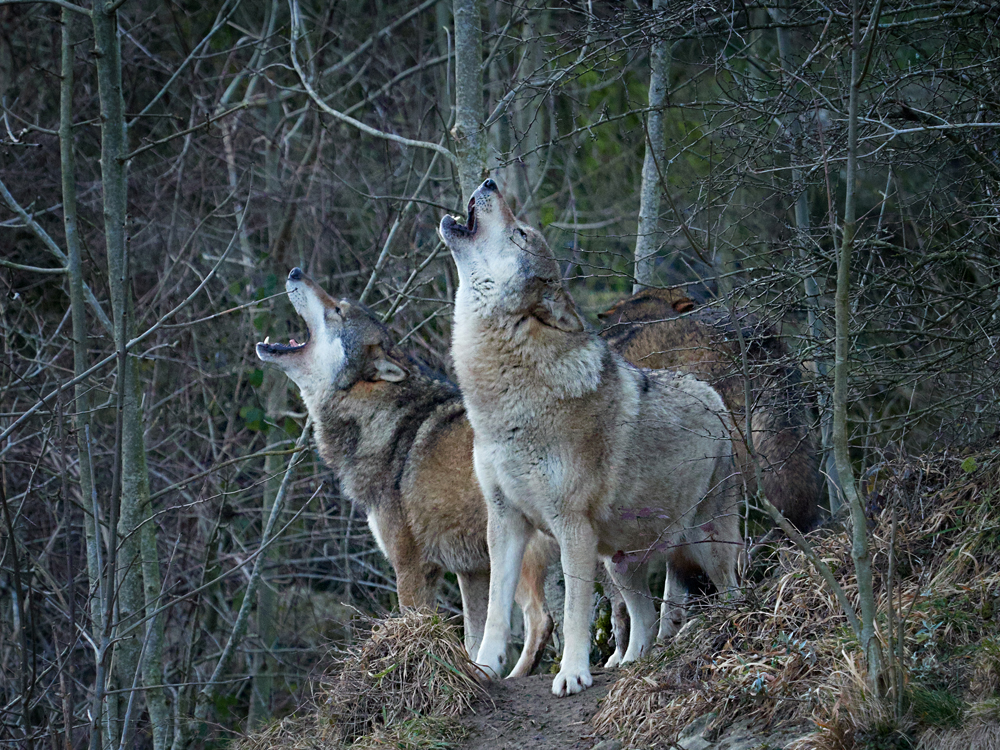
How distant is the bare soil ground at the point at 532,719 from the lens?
15.0 feet

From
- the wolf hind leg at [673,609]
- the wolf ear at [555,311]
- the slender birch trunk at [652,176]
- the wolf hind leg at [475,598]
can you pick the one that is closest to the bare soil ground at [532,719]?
the wolf hind leg at [673,609]

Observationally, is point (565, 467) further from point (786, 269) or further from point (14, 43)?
point (14, 43)

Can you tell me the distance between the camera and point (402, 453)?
6.46 m

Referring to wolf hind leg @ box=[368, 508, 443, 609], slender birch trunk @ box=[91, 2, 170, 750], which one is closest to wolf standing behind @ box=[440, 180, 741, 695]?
wolf hind leg @ box=[368, 508, 443, 609]

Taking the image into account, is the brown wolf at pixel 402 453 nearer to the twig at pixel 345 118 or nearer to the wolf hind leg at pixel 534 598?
the wolf hind leg at pixel 534 598

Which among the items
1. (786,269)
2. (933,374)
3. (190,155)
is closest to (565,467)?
(786,269)

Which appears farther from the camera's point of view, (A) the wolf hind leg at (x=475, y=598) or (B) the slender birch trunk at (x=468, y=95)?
(B) the slender birch trunk at (x=468, y=95)

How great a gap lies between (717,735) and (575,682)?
3.93 feet

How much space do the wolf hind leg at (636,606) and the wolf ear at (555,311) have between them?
1.45 m

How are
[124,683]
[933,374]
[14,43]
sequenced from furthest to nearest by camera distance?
[14,43] → [124,683] → [933,374]

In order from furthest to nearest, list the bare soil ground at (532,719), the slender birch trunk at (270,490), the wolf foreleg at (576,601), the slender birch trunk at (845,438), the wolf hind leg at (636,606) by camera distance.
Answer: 1. the slender birch trunk at (270,490)
2. the wolf hind leg at (636,606)
3. the wolf foreleg at (576,601)
4. the bare soil ground at (532,719)
5. the slender birch trunk at (845,438)

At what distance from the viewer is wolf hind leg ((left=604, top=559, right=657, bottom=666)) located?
18.7 ft

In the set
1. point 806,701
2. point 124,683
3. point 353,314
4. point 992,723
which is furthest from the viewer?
point 353,314

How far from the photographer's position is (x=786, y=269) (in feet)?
14.6
